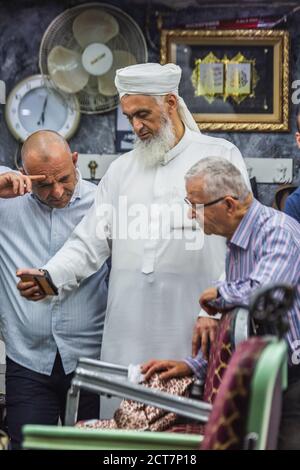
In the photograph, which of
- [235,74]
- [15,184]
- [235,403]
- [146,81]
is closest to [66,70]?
[235,74]

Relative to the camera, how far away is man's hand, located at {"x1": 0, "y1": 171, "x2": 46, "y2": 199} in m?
4.47

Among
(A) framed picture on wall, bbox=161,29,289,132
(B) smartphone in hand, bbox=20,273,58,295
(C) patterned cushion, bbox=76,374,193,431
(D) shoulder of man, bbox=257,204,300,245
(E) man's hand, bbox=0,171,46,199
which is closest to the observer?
(D) shoulder of man, bbox=257,204,300,245

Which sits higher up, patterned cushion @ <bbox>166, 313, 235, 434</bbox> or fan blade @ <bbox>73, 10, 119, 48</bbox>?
fan blade @ <bbox>73, 10, 119, 48</bbox>

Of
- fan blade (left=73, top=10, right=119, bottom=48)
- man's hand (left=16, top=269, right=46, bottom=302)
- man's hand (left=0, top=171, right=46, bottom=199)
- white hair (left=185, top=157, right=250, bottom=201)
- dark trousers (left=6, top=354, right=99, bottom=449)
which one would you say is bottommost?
dark trousers (left=6, top=354, right=99, bottom=449)

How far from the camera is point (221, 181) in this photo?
12.4 ft

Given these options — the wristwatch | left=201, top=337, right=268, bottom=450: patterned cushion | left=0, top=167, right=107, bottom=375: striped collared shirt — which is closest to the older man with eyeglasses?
the wristwatch

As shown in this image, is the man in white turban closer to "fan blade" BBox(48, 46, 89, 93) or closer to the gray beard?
the gray beard

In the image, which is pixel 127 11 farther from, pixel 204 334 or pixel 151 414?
pixel 151 414

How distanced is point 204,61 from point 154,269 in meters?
2.42

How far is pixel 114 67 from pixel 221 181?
2952mm

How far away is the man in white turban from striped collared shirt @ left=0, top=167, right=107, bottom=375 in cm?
13

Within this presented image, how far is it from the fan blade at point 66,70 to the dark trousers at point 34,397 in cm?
244

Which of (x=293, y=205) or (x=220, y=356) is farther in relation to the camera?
(x=293, y=205)
